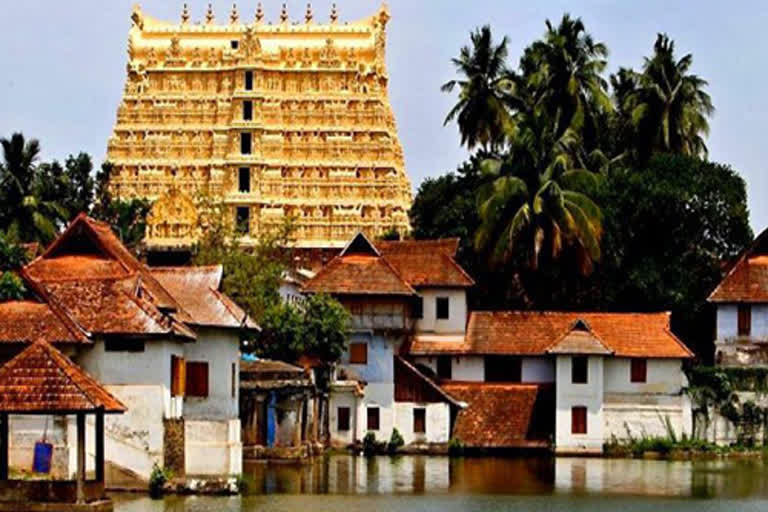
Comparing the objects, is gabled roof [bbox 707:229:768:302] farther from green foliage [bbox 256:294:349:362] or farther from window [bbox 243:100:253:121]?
window [bbox 243:100:253:121]

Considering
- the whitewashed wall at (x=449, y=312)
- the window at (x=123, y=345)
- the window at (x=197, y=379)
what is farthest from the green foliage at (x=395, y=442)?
the window at (x=123, y=345)

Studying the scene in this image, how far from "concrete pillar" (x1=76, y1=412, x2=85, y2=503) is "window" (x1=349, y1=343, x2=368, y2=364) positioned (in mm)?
29230

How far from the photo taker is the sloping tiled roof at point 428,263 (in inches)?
2756

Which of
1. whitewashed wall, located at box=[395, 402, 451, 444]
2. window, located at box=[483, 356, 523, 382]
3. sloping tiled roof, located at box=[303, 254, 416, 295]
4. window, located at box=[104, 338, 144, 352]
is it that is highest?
sloping tiled roof, located at box=[303, 254, 416, 295]

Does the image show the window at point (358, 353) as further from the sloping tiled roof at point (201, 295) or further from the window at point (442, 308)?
the sloping tiled roof at point (201, 295)

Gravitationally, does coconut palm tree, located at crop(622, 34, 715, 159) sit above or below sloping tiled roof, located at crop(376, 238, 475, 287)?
above

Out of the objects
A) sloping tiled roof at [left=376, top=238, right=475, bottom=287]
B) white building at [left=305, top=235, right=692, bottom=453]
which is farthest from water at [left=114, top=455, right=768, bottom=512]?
sloping tiled roof at [left=376, top=238, right=475, bottom=287]

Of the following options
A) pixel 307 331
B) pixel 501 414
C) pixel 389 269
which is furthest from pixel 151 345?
pixel 501 414

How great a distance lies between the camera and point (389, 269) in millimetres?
67000

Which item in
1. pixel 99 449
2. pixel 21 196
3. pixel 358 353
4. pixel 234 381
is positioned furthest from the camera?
pixel 21 196

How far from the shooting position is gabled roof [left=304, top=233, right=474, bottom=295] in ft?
219

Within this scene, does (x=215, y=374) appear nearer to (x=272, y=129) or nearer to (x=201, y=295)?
(x=201, y=295)

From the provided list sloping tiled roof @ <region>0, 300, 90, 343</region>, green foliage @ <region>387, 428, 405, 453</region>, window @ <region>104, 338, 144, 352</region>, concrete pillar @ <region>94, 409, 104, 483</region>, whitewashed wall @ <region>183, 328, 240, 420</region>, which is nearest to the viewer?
concrete pillar @ <region>94, 409, 104, 483</region>

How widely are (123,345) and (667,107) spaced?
4402cm
